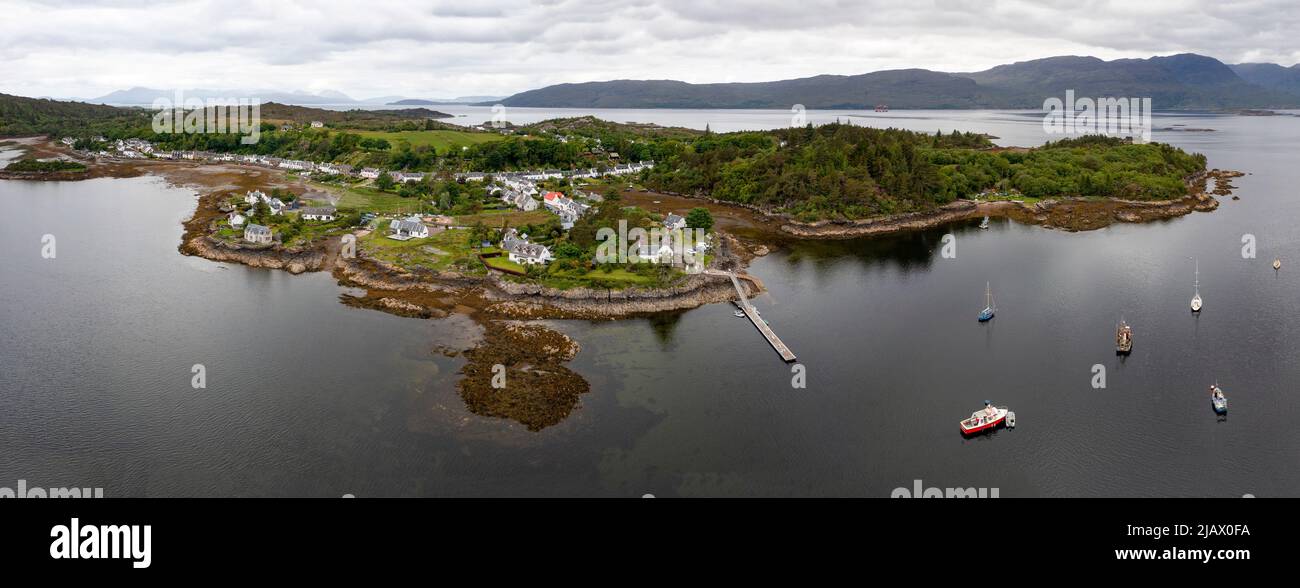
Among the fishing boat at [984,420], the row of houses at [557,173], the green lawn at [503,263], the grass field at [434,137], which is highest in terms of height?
the grass field at [434,137]

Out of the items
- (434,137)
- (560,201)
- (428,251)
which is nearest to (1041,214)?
(560,201)

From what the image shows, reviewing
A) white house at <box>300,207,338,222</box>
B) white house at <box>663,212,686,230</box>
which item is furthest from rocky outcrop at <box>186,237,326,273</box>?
white house at <box>663,212,686,230</box>

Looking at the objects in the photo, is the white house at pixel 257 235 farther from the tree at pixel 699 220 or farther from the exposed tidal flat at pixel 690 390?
the tree at pixel 699 220

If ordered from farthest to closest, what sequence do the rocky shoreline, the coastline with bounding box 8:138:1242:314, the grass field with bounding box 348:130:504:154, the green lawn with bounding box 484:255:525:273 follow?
the grass field with bounding box 348:130:504:154, the rocky shoreline, the green lawn with bounding box 484:255:525:273, the coastline with bounding box 8:138:1242:314

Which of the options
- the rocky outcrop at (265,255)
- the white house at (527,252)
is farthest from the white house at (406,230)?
the white house at (527,252)

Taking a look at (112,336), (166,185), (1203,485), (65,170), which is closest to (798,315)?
(1203,485)

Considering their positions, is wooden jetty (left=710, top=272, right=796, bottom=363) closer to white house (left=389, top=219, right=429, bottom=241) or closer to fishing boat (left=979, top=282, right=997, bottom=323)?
fishing boat (left=979, top=282, right=997, bottom=323)
